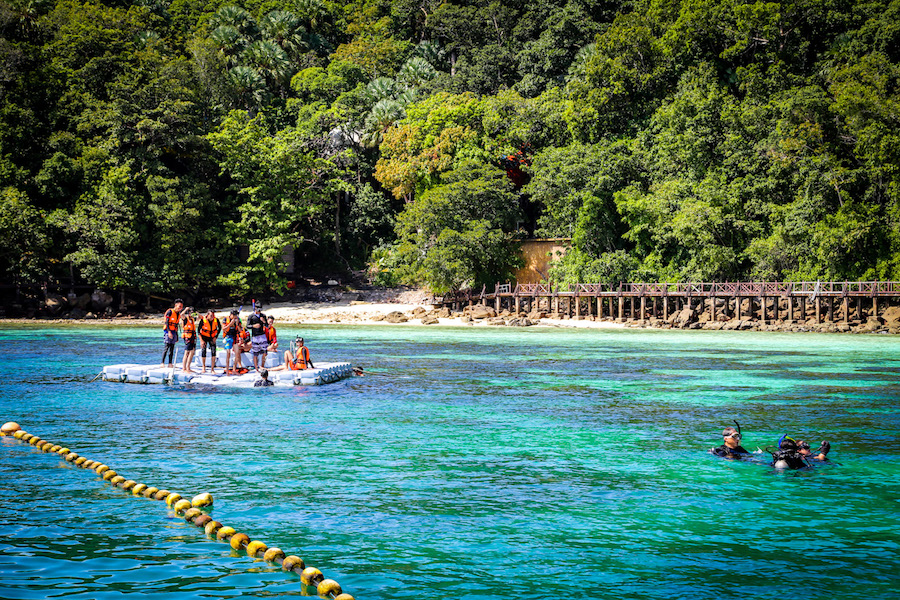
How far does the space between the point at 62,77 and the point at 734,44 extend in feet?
146

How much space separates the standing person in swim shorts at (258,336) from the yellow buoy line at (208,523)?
27.2 feet

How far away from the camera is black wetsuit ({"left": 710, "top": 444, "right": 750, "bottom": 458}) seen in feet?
40.7

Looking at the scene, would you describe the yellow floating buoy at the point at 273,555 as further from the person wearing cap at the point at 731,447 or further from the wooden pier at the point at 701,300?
the wooden pier at the point at 701,300

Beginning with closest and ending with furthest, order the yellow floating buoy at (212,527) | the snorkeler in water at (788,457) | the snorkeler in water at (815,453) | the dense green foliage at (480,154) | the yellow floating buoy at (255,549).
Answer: the yellow floating buoy at (255,549) < the yellow floating buoy at (212,527) < the snorkeler in water at (788,457) < the snorkeler in water at (815,453) < the dense green foliage at (480,154)

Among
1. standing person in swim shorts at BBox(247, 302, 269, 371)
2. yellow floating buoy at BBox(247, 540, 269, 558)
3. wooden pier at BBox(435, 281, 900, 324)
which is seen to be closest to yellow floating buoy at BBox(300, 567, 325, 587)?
yellow floating buoy at BBox(247, 540, 269, 558)

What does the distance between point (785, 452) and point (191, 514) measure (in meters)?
8.23

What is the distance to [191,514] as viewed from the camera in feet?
29.8

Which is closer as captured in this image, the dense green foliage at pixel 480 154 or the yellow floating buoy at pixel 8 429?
the yellow floating buoy at pixel 8 429

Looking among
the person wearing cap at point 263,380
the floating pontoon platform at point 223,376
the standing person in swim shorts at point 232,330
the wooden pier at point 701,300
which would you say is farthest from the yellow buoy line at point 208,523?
the wooden pier at point 701,300

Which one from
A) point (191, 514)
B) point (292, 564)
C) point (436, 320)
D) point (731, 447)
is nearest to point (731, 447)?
point (731, 447)

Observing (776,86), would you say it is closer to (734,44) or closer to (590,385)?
(734,44)

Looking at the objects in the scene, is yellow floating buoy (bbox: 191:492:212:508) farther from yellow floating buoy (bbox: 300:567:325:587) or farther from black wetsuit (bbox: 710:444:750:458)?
black wetsuit (bbox: 710:444:750:458)

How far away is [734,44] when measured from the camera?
53.2 m

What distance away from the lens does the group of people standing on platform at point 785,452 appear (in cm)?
1191
